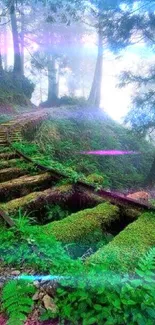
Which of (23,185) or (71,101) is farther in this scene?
(71,101)

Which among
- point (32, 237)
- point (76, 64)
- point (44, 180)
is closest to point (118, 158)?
point (44, 180)

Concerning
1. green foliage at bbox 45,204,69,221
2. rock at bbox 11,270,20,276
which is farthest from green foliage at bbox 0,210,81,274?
green foliage at bbox 45,204,69,221

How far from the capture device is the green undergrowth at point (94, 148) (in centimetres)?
907

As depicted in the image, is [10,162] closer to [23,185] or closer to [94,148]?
[23,185]

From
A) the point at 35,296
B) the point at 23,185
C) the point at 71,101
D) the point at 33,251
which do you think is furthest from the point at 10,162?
the point at 71,101

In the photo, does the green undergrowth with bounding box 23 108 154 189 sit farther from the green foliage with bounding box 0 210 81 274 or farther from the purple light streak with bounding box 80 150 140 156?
the green foliage with bounding box 0 210 81 274

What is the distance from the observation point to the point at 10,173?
4484 mm

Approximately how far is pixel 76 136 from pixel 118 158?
9.21 feet

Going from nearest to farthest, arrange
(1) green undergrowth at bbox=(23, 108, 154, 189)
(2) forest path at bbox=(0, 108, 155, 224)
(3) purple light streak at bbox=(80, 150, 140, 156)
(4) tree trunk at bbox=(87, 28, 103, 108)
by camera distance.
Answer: (2) forest path at bbox=(0, 108, 155, 224)
(1) green undergrowth at bbox=(23, 108, 154, 189)
(3) purple light streak at bbox=(80, 150, 140, 156)
(4) tree trunk at bbox=(87, 28, 103, 108)

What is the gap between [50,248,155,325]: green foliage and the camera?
1.70m

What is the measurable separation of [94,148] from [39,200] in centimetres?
932

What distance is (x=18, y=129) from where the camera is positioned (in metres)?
7.54

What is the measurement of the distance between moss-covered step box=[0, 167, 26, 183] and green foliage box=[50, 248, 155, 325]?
2.76 m

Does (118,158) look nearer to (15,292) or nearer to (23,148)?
(23,148)
